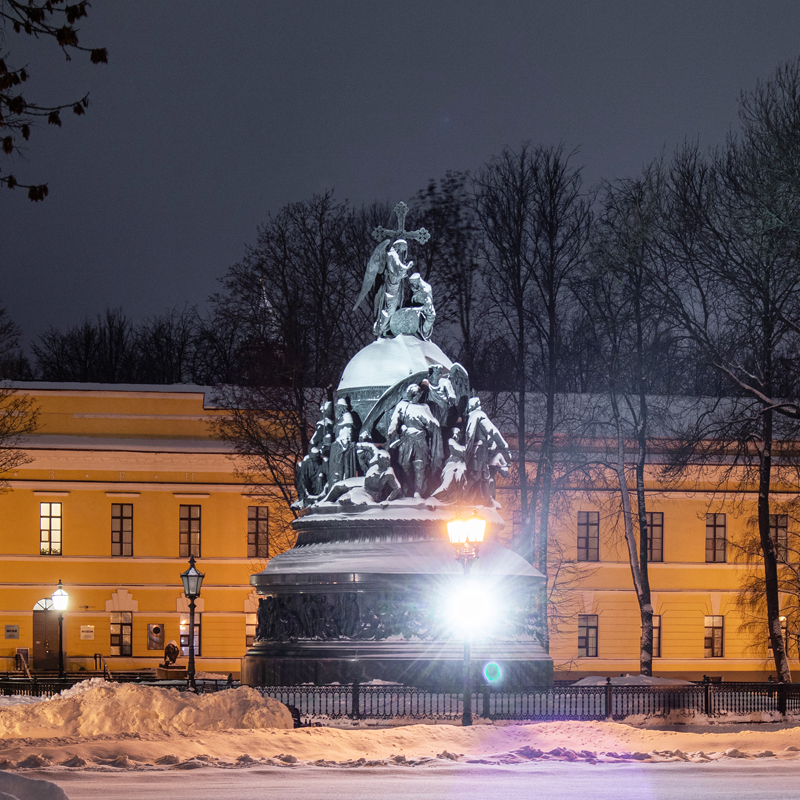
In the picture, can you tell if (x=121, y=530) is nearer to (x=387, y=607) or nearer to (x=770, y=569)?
(x=770, y=569)

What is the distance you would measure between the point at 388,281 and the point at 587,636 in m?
22.0

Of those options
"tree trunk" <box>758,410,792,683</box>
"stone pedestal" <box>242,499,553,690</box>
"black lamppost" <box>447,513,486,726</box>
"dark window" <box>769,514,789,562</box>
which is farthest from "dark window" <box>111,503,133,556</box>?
"black lamppost" <box>447,513,486,726</box>

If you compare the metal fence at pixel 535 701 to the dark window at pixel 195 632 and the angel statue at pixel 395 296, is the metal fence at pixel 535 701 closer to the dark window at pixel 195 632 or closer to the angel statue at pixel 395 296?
the angel statue at pixel 395 296

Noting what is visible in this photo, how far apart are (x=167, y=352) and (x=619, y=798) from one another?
168 feet

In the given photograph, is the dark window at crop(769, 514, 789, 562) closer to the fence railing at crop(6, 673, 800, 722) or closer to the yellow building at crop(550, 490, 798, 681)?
the yellow building at crop(550, 490, 798, 681)

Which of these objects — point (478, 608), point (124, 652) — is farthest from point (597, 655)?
point (478, 608)

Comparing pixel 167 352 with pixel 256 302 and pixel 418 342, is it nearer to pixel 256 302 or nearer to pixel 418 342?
pixel 256 302

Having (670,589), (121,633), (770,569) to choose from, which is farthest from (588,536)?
(770,569)

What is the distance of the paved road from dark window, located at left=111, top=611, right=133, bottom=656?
Answer: 30.5 m

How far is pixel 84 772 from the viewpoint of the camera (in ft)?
49.9

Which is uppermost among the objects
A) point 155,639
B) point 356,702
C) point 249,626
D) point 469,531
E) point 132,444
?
point 132,444

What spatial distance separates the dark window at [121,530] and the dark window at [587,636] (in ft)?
47.8

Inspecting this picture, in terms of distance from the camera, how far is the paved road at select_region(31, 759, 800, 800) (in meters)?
13.7

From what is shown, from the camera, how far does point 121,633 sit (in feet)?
149
